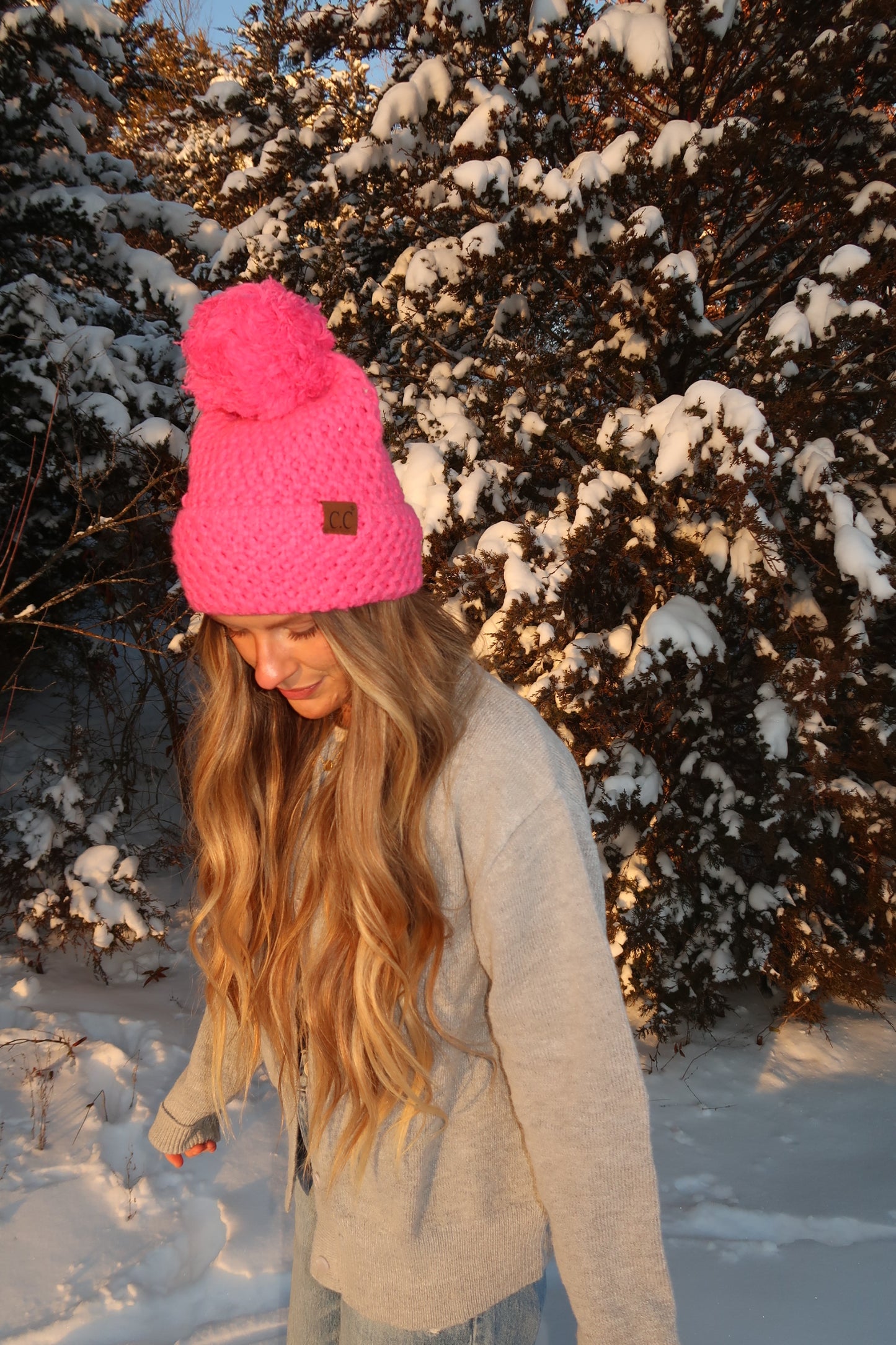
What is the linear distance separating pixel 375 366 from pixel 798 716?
2662mm

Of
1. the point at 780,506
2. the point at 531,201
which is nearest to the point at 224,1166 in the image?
the point at 780,506

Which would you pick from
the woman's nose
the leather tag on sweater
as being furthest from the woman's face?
the leather tag on sweater

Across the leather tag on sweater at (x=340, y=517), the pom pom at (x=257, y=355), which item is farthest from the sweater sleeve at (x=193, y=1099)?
the pom pom at (x=257, y=355)

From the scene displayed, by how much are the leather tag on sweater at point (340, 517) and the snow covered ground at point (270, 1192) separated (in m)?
2.04

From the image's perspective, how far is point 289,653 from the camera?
1229 millimetres

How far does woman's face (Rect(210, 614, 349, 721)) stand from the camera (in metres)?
1.21

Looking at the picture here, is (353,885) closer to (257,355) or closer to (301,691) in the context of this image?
(301,691)

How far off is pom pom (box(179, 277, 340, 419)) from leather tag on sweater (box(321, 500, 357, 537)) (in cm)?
13

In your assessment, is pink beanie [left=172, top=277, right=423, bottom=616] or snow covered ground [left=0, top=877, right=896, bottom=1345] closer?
pink beanie [left=172, top=277, right=423, bottom=616]

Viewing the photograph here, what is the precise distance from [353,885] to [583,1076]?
389 millimetres

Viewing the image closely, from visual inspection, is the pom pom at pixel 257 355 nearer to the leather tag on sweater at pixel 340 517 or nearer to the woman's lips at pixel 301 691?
the leather tag on sweater at pixel 340 517

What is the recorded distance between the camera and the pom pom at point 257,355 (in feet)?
3.61

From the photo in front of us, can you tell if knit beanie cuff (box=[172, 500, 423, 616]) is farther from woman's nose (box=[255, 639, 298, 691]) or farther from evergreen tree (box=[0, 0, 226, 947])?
evergreen tree (box=[0, 0, 226, 947])

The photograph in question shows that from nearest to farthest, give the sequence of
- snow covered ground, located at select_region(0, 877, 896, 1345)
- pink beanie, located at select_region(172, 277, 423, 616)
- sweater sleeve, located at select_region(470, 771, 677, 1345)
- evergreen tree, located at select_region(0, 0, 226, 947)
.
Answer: sweater sleeve, located at select_region(470, 771, 677, 1345), pink beanie, located at select_region(172, 277, 423, 616), snow covered ground, located at select_region(0, 877, 896, 1345), evergreen tree, located at select_region(0, 0, 226, 947)
